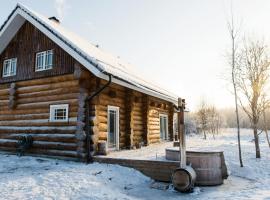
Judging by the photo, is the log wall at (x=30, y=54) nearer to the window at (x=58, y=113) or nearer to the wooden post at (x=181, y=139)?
the window at (x=58, y=113)

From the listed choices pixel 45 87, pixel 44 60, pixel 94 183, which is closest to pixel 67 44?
pixel 44 60

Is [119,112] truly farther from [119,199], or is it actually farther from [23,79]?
[119,199]

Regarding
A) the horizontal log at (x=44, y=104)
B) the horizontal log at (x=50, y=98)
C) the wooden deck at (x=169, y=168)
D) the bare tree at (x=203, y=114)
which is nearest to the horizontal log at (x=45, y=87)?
the horizontal log at (x=50, y=98)

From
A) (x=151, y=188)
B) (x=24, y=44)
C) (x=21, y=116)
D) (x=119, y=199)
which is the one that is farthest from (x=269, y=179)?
(x=24, y=44)

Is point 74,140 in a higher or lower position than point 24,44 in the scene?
lower

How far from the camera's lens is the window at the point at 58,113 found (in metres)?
12.0

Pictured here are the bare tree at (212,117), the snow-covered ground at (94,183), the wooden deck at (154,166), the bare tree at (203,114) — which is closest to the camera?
the snow-covered ground at (94,183)

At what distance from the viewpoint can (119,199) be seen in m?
7.04

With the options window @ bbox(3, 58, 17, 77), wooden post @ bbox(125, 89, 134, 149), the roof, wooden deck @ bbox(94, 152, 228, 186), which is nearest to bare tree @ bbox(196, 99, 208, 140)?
the roof

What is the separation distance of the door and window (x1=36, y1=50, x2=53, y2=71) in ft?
11.9

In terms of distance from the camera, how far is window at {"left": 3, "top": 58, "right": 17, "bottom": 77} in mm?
14243

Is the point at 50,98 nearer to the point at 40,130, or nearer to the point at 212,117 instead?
the point at 40,130

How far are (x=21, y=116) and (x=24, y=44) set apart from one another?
3.72 metres

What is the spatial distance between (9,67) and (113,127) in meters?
6.56
